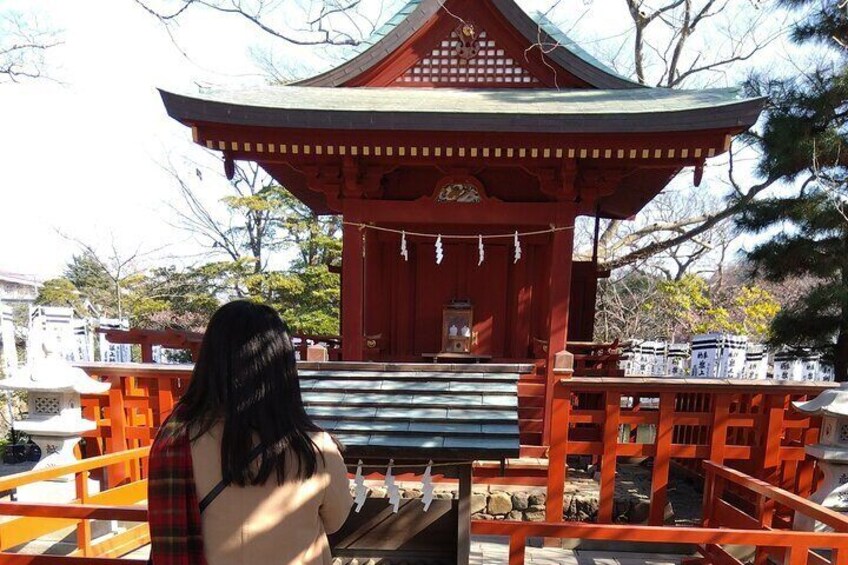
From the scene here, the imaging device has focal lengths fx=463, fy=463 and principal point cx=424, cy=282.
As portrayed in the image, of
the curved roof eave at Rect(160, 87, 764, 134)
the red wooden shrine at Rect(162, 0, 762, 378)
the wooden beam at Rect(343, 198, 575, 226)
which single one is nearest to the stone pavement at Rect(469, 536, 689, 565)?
the red wooden shrine at Rect(162, 0, 762, 378)

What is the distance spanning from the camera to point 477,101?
17.9 ft

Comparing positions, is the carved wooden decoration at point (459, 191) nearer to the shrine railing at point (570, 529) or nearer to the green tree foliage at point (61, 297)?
the shrine railing at point (570, 529)

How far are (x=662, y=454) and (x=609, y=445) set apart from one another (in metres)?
0.47

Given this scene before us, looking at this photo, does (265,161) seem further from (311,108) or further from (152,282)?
(152,282)

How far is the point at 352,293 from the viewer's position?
5.57 meters

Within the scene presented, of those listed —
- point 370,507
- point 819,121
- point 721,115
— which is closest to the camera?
point 370,507

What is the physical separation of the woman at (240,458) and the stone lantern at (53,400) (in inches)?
125

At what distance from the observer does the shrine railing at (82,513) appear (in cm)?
243

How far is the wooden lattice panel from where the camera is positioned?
6.44m

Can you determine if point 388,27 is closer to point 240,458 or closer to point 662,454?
point 662,454

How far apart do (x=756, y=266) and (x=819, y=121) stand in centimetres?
228

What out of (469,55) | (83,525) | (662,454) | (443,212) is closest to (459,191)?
(443,212)

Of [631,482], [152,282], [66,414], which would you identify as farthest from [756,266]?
[152,282]

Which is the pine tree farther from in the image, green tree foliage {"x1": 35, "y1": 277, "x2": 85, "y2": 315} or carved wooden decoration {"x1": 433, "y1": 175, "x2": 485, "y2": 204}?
green tree foliage {"x1": 35, "y1": 277, "x2": 85, "y2": 315}
